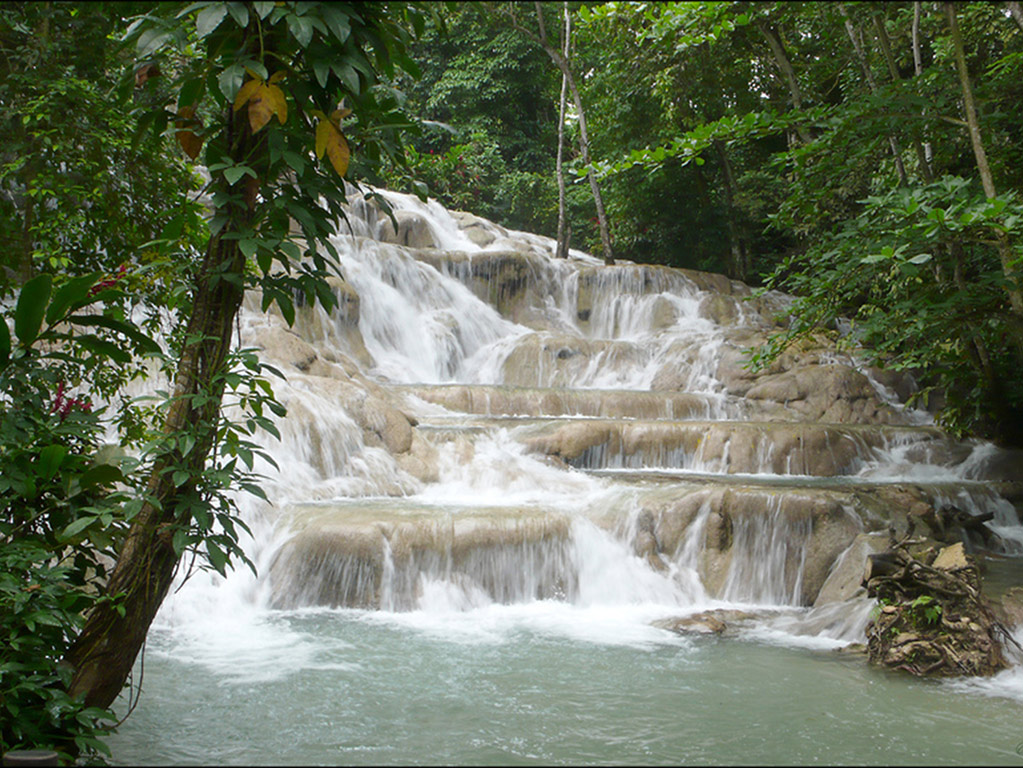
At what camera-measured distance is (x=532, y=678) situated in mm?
4637

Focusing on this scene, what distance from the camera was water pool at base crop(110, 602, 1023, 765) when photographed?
7.32 ft

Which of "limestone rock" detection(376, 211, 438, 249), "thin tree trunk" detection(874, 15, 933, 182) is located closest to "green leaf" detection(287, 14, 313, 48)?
"thin tree trunk" detection(874, 15, 933, 182)

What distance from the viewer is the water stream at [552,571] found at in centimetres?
298

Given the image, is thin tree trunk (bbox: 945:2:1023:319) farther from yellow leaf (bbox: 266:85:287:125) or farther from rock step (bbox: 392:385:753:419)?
rock step (bbox: 392:385:753:419)

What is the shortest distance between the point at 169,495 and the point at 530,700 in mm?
2154

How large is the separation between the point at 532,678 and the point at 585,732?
74.3 inches

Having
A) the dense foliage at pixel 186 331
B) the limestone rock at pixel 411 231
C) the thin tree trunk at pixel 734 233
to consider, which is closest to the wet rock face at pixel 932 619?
the dense foliage at pixel 186 331

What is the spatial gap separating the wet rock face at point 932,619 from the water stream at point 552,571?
0.84ft

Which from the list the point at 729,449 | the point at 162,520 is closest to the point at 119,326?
the point at 162,520

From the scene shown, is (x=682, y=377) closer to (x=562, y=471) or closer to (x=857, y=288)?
(x=562, y=471)

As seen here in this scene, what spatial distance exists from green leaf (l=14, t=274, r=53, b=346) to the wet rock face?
4922mm

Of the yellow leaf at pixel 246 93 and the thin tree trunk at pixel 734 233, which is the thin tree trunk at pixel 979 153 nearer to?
the yellow leaf at pixel 246 93

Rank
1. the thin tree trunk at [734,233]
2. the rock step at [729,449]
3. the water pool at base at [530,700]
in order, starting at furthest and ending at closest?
the thin tree trunk at [734,233] < the rock step at [729,449] < the water pool at base at [530,700]

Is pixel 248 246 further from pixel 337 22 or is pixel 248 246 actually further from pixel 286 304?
pixel 337 22
